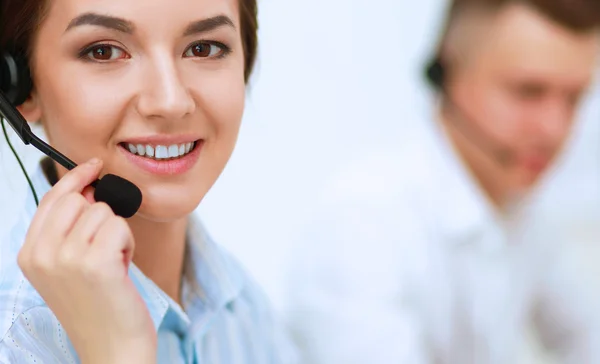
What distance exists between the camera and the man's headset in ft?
2.34

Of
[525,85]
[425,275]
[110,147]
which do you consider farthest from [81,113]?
[525,85]

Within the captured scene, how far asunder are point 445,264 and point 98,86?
123 centimetres

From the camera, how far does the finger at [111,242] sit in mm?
663

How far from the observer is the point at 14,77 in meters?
0.73

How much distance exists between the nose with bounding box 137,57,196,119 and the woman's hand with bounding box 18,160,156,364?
10 centimetres

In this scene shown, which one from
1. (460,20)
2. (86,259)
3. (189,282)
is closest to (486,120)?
(460,20)

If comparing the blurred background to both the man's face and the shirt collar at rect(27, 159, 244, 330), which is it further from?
the shirt collar at rect(27, 159, 244, 330)

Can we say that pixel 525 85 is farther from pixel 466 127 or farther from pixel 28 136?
pixel 28 136

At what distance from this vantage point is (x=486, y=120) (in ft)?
6.03

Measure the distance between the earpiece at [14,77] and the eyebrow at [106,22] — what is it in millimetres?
75

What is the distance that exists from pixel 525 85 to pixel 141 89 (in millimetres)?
1239

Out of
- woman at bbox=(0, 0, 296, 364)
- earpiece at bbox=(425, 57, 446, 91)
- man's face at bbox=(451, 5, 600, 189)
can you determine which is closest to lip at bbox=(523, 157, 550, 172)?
man's face at bbox=(451, 5, 600, 189)

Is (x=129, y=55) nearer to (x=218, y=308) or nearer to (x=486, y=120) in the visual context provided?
(x=218, y=308)

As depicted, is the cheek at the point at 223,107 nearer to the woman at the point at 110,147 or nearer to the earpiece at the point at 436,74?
the woman at the point at 110,147
